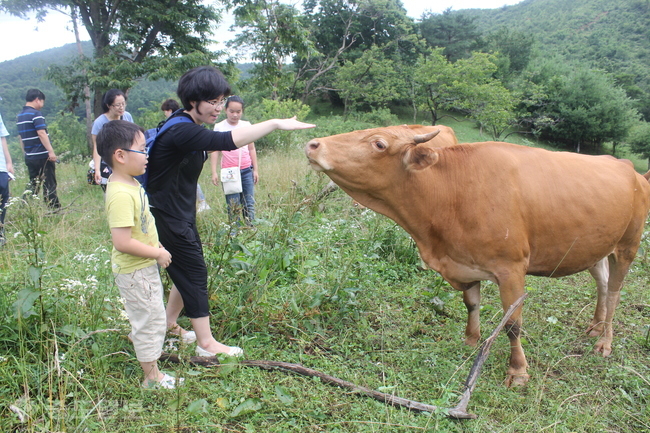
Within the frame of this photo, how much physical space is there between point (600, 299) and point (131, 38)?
13546 millimetres

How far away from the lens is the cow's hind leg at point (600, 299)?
3582 mm

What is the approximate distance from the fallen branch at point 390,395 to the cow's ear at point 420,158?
98 cm

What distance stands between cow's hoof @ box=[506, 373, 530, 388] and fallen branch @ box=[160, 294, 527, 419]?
501 millimetres

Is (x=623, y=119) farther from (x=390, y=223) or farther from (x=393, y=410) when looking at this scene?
(x=393, y=410)

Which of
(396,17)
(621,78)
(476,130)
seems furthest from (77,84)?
(621,78)

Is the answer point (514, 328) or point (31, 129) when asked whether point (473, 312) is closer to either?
point (514, 328)

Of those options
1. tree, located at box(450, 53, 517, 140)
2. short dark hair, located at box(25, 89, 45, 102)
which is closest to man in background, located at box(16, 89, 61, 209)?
short dark hair, located at box(25, 89, 45, 102)

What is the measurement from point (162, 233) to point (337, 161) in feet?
3.71

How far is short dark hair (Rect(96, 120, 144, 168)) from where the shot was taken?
2164mm

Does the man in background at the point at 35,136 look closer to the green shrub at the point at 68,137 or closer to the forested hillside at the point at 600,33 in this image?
the green shrub at the point at 68,137

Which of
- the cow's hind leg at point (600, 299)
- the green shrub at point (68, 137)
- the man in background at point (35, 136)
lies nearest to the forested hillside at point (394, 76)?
the green shrub at point (68, 137)

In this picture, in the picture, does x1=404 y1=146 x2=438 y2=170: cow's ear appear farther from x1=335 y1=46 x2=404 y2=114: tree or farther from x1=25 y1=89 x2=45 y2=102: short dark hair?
x1=335 y1=46 x2=404 y2=114: tree

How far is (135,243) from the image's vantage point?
7.02 feet

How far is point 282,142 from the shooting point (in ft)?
38.9
